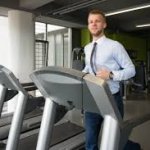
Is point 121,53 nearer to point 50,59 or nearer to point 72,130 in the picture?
point 72,130

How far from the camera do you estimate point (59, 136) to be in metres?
3.61

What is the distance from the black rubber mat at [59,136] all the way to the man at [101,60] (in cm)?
135

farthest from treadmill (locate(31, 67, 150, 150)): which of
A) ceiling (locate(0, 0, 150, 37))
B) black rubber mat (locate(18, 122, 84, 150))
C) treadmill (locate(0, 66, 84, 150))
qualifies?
ceiling (locate(0, 0, 150, 37))

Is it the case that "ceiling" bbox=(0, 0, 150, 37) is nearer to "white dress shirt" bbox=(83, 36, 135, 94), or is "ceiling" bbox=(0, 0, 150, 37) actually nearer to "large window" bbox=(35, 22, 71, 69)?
"large window" bbox=(35, 22, 71, 69)

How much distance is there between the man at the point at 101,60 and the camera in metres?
1.90

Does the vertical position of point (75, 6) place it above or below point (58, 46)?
above

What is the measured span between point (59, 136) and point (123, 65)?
2.01 metres

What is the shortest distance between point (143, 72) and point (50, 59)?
10.6 feet

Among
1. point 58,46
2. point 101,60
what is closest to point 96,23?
point 101,60

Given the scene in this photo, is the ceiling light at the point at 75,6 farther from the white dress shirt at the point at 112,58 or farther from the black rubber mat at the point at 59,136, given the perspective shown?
the white dress shirt at the point at 112,58

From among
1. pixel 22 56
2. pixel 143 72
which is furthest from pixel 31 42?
pixel 143 72

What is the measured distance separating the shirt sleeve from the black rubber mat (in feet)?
5.69

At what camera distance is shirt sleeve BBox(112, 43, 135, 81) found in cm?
178

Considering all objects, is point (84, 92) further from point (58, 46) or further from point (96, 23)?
point (58, 46)
